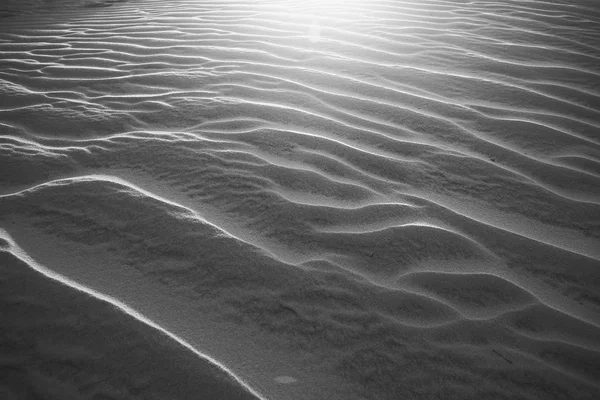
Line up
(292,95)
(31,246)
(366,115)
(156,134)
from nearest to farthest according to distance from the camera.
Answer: (31,246) → (156,134) → (366,115) → (292,95)

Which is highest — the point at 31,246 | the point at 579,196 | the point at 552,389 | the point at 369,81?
the point at 369,81

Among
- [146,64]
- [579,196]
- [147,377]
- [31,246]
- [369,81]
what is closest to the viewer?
[147,377]

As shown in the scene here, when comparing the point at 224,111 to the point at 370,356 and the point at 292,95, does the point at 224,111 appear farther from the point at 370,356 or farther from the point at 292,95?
the point at 370,356

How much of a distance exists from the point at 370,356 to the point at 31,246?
47.7 inches

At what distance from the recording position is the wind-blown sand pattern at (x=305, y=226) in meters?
1.02

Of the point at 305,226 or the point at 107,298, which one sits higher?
the point at 305,226

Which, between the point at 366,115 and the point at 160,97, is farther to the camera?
the point at 160,97

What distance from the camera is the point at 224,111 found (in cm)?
213

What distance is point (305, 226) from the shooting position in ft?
4.70

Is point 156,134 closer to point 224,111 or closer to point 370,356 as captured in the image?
point 224,111

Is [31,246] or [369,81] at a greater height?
[369,81]

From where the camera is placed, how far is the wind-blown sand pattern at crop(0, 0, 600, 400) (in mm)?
1021

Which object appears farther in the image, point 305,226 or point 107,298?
point 305,226

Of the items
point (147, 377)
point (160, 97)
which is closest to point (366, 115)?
point (160, 97)
